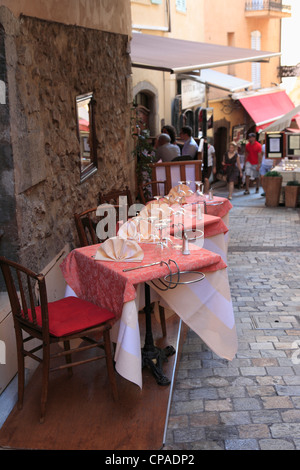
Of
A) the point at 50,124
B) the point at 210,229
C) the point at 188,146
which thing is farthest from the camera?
the point at 188,146

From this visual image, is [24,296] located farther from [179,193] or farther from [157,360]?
[179,193]

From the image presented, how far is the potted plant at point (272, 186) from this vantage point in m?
12.3

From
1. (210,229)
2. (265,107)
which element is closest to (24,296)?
(210,229)

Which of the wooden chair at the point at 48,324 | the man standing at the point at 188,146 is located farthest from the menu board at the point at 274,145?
the wooden chair at the point at 48,324

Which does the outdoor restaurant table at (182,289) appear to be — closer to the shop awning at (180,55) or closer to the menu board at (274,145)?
the shop awning at (180,55)

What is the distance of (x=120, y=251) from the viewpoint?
4.34 metres

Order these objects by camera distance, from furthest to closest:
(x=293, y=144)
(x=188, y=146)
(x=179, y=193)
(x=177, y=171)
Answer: (x=293, y=144), (x=188, y=146), (x=177, y=171), (x=179, y=193)

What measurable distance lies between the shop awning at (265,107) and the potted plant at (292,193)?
852 cm

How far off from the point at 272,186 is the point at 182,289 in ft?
27.8

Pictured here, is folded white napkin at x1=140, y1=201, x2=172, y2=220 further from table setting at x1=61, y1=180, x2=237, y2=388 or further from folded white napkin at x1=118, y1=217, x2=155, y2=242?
table setting at x1=61, y1=180, x2=237, y2=388

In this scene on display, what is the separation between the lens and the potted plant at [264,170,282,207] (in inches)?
484

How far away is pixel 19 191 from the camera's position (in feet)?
14.2

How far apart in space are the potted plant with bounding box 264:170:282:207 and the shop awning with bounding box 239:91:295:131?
833cm

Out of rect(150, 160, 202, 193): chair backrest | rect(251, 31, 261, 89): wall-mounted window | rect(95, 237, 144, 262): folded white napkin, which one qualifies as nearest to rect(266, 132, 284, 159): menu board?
rect(150, 160, 202, 193): chair backrest
